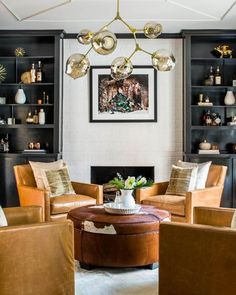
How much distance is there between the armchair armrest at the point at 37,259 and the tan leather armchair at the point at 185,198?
209cm

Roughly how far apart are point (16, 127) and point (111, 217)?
10.2 ft

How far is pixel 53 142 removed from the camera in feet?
20.8

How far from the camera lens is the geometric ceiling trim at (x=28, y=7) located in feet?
16.4

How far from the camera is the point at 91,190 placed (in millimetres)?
5215

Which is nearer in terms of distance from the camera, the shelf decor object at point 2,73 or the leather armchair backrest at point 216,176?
the leather armchair backrest at point 216,176

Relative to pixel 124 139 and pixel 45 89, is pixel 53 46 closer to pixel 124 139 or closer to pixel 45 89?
pixel 45 89

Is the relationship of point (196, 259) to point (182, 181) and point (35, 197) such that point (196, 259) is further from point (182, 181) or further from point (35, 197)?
point (35, 197)

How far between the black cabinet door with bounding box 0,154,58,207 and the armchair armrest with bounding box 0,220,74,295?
3428 millimetres

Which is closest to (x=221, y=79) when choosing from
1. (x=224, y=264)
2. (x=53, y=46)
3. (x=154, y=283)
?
(x=53, y=46)

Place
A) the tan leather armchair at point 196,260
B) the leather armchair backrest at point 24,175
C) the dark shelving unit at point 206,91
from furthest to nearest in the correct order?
the dark shelving unit at point 206,91
the leather armchair backrest at point 24,175
the tan leather armchair at point 196,260

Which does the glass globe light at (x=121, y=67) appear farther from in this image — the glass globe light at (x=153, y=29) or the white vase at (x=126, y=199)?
the white vase at (x=126, y=199)

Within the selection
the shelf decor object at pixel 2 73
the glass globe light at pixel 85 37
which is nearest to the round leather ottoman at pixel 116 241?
the glass globe light at pixel 85 37

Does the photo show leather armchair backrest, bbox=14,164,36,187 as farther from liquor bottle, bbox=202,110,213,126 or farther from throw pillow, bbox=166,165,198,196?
liquor bottle, bbox=202,110,213,126

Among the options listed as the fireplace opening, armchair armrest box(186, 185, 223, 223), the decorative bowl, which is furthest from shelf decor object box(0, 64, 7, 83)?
armchair armrest box(186, 185, 223, 223)
